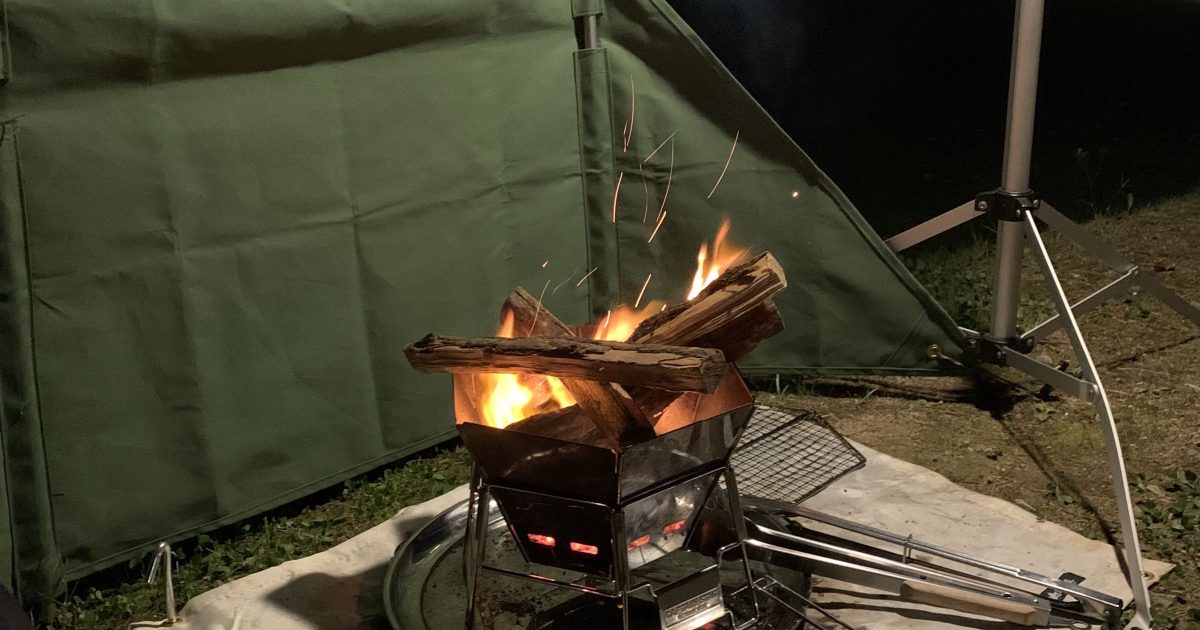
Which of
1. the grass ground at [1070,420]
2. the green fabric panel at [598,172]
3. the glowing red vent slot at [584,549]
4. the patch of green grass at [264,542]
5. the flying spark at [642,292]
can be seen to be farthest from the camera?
the flying spark at [642,292]

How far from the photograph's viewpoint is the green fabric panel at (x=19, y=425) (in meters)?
2.71

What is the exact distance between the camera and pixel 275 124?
3.18 m

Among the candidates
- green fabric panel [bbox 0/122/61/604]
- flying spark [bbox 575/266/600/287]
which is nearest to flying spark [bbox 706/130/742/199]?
flying spark [bbox 575/266/600/287]

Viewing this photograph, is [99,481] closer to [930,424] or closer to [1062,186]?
[930,424]

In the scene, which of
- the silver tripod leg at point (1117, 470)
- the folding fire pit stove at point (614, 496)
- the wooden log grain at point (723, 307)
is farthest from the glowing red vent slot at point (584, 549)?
the silver tripod leg at point (1117, 470)

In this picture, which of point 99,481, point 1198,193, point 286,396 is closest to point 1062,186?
point 1198,193

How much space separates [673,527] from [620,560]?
0.76ft

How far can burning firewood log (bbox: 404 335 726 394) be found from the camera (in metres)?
2.26

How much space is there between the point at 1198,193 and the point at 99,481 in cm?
601

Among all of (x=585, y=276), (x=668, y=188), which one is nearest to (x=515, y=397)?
(x=585, y=276)

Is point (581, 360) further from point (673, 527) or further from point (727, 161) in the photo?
point (727, 161)

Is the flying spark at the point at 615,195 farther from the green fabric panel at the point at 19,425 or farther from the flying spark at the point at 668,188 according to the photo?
the green fabric panel at the point at 19,425

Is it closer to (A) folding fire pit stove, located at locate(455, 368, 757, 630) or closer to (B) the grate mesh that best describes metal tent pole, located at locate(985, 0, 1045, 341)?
(B) the grate mesh

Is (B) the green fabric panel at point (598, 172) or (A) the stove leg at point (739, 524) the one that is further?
(B) the green fabric panel at point (598, 172)
